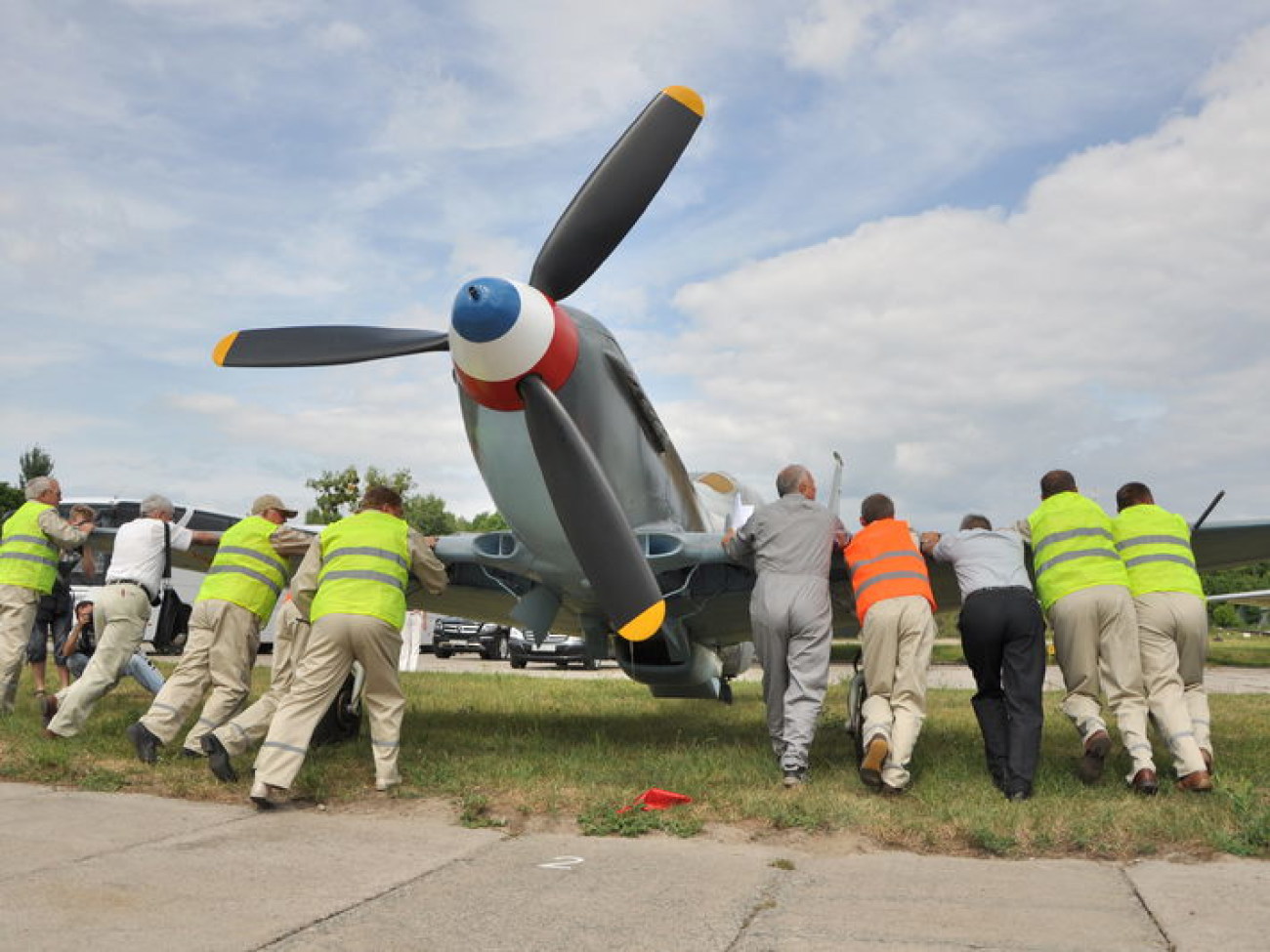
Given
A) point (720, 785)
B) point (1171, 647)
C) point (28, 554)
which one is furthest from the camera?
point (28, 554)

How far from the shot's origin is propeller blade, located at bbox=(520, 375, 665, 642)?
19.1ft

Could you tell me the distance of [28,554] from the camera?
8289mm

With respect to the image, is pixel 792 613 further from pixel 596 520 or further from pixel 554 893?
pixel 554 893

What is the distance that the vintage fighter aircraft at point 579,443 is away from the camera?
5836 millimetres

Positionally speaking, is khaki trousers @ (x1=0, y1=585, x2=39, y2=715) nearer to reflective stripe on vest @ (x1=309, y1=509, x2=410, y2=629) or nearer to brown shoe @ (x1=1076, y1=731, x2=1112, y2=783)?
reflective stripe on vest @ (x1=309, y1=509, x2=410, y2=629)

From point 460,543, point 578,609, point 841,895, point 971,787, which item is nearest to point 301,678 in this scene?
point 460,543

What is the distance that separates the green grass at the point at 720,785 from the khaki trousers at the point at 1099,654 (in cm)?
45

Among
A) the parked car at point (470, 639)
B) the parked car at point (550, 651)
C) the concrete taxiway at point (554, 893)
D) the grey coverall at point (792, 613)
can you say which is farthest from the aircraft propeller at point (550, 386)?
the parked car at point (470, 639)

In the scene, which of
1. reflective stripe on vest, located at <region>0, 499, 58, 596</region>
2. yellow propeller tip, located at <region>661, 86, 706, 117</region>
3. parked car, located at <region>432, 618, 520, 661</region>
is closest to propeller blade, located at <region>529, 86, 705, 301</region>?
yellow propeller tip, located at <region>661, 86, 706, 117</region>

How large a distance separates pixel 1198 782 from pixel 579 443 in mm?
3999

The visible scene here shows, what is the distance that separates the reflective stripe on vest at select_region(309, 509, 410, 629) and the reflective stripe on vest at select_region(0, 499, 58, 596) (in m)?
3.69

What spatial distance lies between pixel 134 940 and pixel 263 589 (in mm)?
4247

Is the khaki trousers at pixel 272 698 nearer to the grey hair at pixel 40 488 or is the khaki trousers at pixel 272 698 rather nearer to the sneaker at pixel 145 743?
the sneaker at pixel 145 743

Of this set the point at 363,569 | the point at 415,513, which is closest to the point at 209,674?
the point at 363,569
